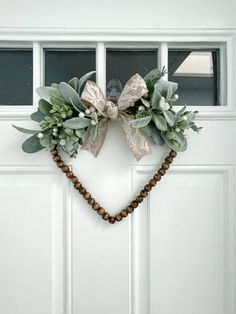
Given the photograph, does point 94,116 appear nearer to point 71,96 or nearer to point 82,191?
point 71,96

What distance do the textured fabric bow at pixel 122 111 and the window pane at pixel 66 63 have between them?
5.2 inches

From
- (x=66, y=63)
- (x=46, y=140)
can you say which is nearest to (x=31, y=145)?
(x=46, y=140)

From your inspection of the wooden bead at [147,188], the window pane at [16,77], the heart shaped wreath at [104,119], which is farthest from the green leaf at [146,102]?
the window pane at [16,77]

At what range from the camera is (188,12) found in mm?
1014

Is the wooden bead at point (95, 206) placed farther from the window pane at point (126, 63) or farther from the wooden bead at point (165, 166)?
the window pane at point (126, 63)

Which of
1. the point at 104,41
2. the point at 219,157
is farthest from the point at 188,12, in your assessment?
the point at 219,157

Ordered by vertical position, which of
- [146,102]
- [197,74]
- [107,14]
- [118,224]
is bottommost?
[118,224]

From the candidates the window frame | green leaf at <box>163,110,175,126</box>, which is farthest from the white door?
green leaf at <box>163,110,175,126</box>

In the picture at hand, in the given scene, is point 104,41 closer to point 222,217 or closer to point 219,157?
point 219,157

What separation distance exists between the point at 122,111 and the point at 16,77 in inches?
13.2

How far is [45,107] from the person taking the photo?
962 millimetres

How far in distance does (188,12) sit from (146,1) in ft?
0.39

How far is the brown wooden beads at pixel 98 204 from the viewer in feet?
3.24

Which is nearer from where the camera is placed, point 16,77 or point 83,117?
point 83,117
